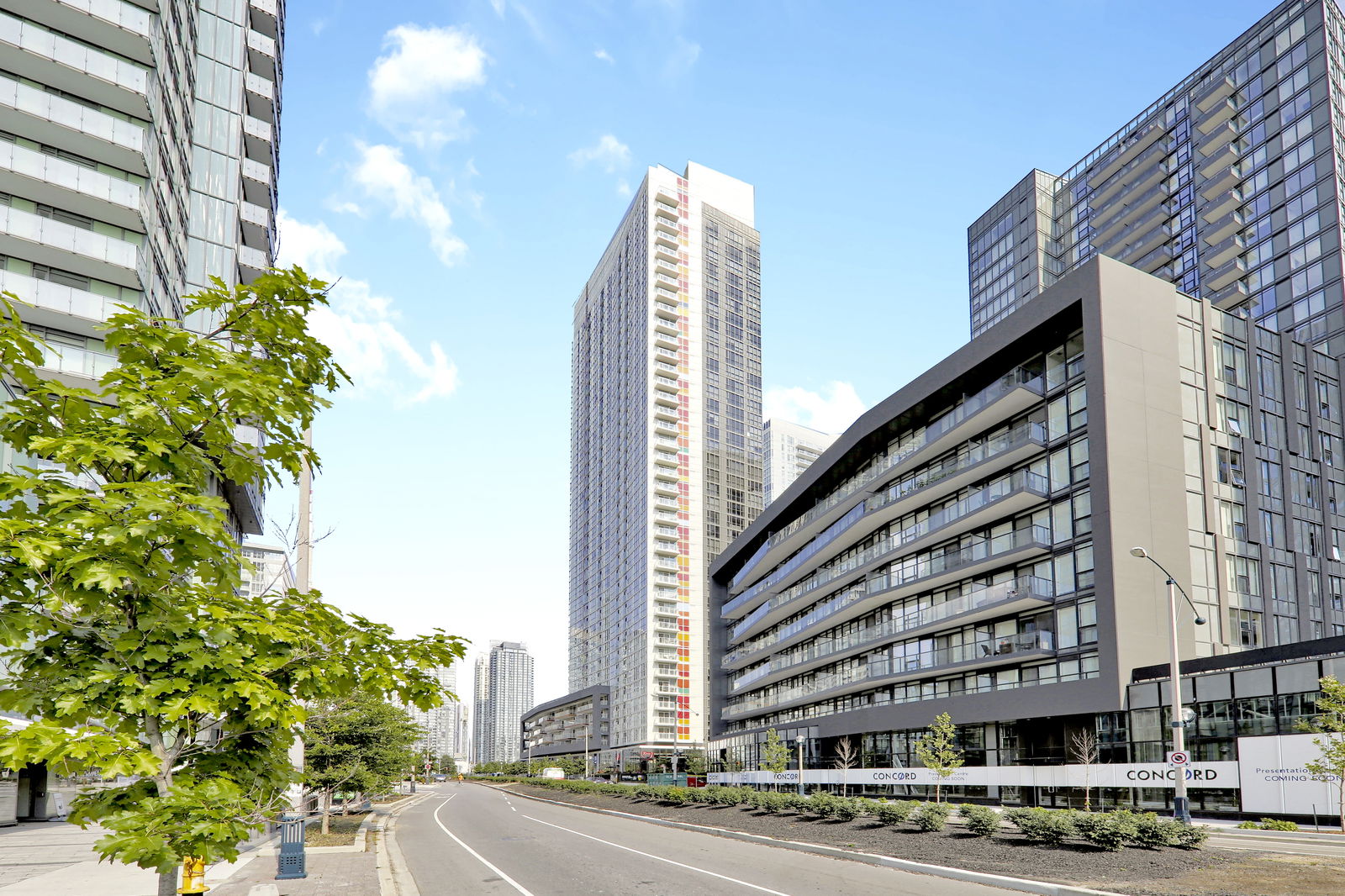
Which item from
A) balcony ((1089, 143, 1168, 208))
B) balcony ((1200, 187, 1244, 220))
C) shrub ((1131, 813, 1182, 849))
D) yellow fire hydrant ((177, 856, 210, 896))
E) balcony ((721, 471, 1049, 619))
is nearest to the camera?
yellow fire hydrant ((177, 856, 210, 896))

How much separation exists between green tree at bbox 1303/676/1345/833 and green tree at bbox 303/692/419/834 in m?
30.2

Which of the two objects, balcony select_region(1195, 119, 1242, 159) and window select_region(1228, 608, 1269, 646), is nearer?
window select_region(1228, 608, 1269, 646)

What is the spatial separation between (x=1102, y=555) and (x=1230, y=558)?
9.31m

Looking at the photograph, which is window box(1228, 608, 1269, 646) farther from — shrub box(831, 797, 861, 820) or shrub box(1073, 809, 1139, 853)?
shrub box(1073, 809, 1139, 853)

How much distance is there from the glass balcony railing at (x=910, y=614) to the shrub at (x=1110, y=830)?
23302 millimetres

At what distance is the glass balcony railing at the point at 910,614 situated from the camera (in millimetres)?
45844

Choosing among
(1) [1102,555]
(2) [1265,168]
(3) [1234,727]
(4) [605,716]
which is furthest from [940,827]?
(4) [605,716]

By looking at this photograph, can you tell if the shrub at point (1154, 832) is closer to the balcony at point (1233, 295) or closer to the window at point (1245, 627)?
the window at point (1245, 627)

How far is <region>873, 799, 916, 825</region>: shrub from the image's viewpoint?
3067 centimetres

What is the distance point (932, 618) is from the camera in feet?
177

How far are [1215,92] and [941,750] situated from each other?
76.8 m

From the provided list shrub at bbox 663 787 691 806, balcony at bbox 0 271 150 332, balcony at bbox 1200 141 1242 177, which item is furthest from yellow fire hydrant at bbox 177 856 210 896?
balcony at bbox 1200 141 1242 177

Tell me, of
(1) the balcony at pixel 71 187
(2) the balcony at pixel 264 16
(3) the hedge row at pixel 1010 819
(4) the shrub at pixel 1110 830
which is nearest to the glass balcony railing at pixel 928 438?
(3) the hedge row at pixel 1010 819

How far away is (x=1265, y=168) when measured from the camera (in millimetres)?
87250
